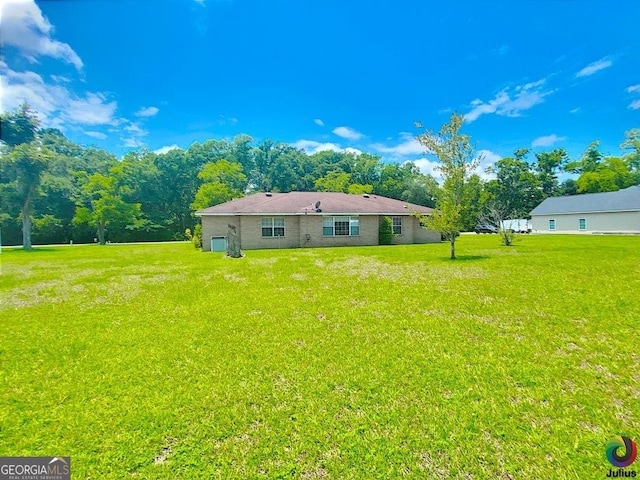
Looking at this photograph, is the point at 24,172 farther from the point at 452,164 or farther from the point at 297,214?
the point at 452,164

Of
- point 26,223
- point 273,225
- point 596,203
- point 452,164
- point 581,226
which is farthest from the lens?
point 581,226

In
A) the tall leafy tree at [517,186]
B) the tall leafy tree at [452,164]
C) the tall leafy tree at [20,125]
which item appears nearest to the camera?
the tall leafy tree at [452,164]

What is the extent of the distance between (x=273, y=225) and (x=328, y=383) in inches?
688

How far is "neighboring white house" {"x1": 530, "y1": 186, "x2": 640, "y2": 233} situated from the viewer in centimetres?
3095

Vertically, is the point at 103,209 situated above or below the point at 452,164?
above

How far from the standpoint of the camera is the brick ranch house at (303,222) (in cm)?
1969

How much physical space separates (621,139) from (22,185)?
74.0 meters

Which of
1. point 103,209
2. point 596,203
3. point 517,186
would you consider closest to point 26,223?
point 103,209

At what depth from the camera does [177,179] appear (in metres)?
43.5

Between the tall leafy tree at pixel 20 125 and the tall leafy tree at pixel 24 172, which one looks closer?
the tall leafy tree at pixel 20 125

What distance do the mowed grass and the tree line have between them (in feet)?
56.7

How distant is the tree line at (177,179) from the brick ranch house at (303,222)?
161 inches

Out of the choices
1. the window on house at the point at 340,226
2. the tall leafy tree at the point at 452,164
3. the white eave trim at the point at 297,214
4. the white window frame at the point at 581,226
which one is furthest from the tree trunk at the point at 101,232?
the white window frame at the point at 581,226

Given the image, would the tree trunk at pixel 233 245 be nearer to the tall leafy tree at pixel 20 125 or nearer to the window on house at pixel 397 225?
the window on house at pixel 397 225
